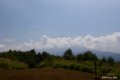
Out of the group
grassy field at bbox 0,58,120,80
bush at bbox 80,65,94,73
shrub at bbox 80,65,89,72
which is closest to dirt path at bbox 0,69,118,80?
grassy field at bbox 0,58,120,80

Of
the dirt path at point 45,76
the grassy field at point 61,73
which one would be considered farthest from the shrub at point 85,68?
the dirt path at point 45,76

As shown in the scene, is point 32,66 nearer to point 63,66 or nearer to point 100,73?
point 63,66

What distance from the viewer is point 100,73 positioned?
31.8 feet

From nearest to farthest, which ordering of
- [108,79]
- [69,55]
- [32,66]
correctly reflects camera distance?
1. [108,79]
2. [32,66]
3. [69,55]

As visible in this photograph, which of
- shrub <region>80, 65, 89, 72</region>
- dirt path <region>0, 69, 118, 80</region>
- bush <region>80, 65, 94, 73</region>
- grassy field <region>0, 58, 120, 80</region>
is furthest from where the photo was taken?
shrub <region>80, 65, 89, 72</region>

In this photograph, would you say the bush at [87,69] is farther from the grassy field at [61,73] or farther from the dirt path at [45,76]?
the dirt path at [45,76]

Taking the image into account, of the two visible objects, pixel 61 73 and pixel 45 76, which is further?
pixel 61 73

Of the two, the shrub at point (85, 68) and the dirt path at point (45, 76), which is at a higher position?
the shrub at point (85, 68)

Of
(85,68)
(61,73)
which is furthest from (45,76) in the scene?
(85,68)

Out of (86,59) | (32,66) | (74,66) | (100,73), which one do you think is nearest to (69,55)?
(86,59)

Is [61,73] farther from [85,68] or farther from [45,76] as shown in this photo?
[85,68]

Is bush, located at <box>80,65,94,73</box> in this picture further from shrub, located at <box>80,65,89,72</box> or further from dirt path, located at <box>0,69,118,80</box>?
dirt path, located at <box>0,69,118,80</box>

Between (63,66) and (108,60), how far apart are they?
6922 millimetres

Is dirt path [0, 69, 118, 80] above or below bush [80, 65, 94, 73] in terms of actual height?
below
